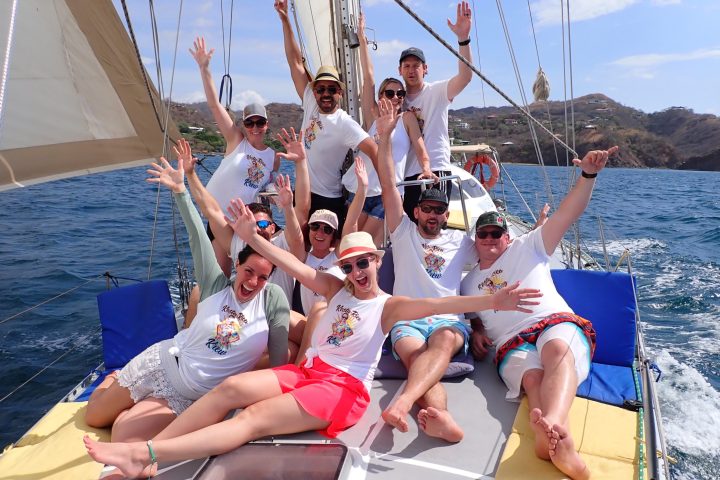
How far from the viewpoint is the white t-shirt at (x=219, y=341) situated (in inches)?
116

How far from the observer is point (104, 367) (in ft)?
13.2

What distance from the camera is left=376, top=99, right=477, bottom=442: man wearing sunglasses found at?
10.5ft

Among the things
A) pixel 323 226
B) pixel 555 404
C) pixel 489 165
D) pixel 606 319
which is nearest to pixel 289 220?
pixel 323 226

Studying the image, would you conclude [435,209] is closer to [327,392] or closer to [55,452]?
[327,392]

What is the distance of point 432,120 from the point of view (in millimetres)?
4582

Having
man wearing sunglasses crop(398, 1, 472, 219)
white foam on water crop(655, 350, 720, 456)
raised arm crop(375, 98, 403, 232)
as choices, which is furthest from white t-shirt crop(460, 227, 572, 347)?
white foam on water crop(655, 350, 720, 456)

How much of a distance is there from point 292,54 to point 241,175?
1.35 metres

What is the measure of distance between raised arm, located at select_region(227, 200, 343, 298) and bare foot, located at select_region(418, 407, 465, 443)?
0.88 metres

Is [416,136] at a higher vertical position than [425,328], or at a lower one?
higher

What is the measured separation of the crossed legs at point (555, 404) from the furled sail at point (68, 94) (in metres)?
2.47

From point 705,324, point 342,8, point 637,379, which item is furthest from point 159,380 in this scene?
point 705,324

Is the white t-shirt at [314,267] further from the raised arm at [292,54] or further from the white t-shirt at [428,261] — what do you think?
the raised arm at [292,54]

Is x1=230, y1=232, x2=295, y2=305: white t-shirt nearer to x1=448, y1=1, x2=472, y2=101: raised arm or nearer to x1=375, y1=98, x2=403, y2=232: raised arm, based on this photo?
x1=375, y1=98, x2=403, y2=232: raised arm

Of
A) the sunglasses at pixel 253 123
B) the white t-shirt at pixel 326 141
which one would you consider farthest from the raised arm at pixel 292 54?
the sunglasses at pixel 253 123
